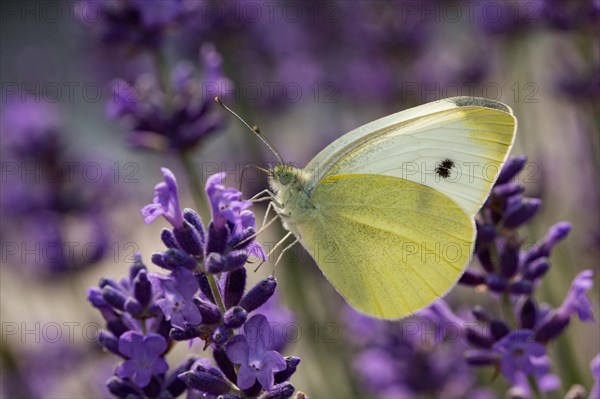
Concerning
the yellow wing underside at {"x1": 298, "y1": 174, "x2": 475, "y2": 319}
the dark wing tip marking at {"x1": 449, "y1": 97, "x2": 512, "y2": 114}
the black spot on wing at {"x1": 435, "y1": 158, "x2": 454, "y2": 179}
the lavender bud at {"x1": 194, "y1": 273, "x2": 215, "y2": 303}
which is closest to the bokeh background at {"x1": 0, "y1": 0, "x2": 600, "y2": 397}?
the yellow wing underside at {"x1": 298, "y1": 174, "x2": 475, "y2": 319}

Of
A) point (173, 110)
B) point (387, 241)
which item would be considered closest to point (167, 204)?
point (387, 241)

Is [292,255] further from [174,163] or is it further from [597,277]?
[174,163]

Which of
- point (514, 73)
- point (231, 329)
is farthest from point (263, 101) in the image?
point (231, 329)

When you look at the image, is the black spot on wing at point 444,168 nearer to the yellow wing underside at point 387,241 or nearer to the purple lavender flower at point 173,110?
the yellow wing underside at point 387,241

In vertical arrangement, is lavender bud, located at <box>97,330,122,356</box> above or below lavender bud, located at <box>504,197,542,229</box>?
below

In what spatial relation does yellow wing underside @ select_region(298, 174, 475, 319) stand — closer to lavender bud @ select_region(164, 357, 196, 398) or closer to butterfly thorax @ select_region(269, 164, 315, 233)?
butterfly thorax @ select_region(269, 164, 315, 233)

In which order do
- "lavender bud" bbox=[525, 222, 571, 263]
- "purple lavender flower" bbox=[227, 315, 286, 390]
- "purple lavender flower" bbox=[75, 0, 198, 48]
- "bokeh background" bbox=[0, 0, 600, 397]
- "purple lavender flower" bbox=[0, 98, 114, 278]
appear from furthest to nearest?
"purple lavender flower" bbox=[0, 98, 114, 278] → "bokeh background" bbox=[0, 0, 600, 397] → "purple lavender flower" bbox=[75, 0, 198, 48] → "lavender bud" bbox=[525, 222, 571, 263] → "purple lavender flower" bbox=[227, 315, 286, 390]

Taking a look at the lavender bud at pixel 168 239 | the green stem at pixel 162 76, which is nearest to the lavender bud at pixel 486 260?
the lavender bud at pixel 168 239
